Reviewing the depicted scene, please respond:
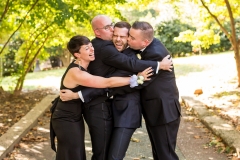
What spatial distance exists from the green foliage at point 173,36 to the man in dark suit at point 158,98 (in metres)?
25.7

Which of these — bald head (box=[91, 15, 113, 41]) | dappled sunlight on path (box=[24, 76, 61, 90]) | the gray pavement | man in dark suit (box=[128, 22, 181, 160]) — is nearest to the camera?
man in dark suit (box=[128, 22, 181, 160])

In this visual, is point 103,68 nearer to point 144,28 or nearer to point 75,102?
point 75,102

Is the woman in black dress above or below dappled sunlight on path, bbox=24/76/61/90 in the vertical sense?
above

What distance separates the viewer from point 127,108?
13.2ft

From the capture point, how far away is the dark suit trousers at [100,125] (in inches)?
157

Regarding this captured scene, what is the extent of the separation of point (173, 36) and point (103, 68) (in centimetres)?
2635

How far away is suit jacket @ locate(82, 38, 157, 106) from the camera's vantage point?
390 centimetres

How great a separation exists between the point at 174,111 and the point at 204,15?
7.95 m

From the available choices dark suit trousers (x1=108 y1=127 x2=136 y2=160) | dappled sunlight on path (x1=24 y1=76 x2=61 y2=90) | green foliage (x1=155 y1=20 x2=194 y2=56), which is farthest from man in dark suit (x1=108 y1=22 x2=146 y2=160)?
green foliage (x1=155 y1=20 x2=194 y2=56)

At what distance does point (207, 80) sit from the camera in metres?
13.6

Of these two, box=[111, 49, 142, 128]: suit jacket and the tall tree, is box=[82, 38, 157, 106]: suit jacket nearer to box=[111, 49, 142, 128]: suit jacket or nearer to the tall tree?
box=[111, 49, 142, 128]: suit jacket

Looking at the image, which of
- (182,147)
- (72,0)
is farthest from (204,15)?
(182,147)

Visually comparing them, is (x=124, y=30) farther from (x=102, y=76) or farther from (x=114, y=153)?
(x=114, y=153)

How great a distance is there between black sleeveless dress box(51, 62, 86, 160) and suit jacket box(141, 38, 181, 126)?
75 cm
